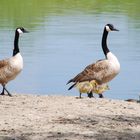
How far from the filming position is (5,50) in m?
24.2

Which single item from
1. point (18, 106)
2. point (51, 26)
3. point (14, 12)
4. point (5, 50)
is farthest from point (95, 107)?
point (14, 12)

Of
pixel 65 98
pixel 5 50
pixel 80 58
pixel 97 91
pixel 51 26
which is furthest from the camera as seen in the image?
pixel 51 26

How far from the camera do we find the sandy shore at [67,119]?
8258 millimetres

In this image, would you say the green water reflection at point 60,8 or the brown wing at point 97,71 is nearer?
the brown wing at point 97,71

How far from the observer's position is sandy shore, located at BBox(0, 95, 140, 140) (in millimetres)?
8258

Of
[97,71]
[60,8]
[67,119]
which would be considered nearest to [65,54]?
[97,71]

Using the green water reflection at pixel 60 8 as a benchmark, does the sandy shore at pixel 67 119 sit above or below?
above

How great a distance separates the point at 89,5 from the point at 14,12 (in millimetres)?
9457

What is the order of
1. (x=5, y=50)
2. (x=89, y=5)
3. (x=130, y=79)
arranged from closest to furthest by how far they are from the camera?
(x=130, y=79) → (x=5, y=50) → (x=89, y=5)

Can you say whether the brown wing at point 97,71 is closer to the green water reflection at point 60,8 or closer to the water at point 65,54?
the water at point 65,54

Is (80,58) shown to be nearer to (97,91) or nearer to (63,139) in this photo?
(97,91)

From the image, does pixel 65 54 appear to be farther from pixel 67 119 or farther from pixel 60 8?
pixel 60 8

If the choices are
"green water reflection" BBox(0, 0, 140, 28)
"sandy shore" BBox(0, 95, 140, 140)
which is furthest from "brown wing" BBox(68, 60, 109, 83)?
"green water reflection" BBox(0, 0, 140, 28)

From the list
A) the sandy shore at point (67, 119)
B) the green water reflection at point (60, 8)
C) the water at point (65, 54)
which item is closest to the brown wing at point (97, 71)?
the sandy shore at point (67, 119)
